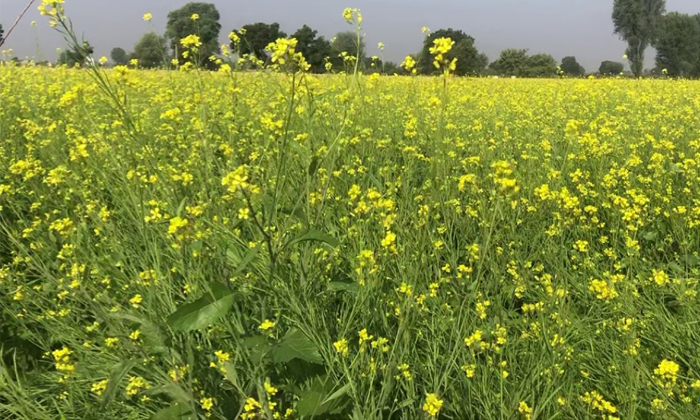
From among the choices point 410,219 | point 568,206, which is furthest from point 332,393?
point 568,206

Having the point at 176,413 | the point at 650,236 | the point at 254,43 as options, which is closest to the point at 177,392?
the point at 176,413

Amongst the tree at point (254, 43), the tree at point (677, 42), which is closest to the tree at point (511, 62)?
the tree at point (677, 42)

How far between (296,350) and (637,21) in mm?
A: 61629

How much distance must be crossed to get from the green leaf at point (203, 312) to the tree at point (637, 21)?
58.9 m

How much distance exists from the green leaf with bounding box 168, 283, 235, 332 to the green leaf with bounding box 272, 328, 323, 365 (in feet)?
0.68

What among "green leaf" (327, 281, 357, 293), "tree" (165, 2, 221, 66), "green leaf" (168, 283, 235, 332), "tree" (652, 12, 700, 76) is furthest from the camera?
"tree" (652, 12, 700, 76)

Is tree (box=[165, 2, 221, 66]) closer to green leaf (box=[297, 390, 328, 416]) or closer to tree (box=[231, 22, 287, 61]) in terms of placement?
tree (box=[231, 22, 287, 61])

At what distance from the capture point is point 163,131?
136 inches

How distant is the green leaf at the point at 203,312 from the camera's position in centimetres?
118

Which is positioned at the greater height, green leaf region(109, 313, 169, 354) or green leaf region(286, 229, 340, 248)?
green leaf region(286, 229, 340, 248)

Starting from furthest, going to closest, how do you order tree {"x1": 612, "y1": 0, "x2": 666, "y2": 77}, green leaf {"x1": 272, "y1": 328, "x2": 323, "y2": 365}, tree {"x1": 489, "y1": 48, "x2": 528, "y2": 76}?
tree {"x1": 612, "y1": 0, "x2": 666, "y2": 77} → tree {"x1": 489, "y1": 48, "x2": 528, "y2": 76} → green leaf {"x1": 272, "y1": 328, "x2": 323, "y2": 365}

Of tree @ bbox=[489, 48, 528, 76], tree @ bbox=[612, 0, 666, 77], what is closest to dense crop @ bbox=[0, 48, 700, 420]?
tree @ bbox=[489, 48, 528, 76]

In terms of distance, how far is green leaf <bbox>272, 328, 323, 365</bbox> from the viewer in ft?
4.25

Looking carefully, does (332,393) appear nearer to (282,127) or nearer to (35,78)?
(282,127)
